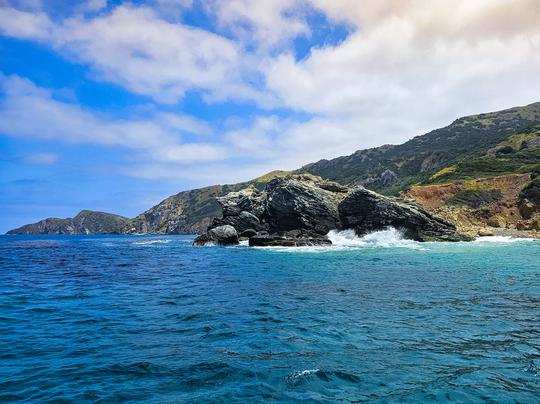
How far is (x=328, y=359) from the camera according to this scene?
993cm

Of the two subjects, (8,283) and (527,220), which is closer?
(8,283)

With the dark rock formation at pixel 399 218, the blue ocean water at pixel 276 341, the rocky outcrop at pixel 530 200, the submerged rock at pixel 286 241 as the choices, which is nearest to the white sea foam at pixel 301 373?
the blue ocean water at pixel 276 341

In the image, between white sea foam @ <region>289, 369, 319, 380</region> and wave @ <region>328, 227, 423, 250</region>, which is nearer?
white sea foam @ <region>289, 369, 319, 380</region>

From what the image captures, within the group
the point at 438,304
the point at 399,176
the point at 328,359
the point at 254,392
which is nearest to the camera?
the point at 254,392

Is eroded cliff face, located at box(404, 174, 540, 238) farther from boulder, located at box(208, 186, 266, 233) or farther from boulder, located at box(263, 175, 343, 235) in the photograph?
boulder, located at box(208, 186, 266, 233)

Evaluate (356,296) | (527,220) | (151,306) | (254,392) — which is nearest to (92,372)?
(254,392)

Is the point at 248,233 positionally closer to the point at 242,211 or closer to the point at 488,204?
the point at 242,211

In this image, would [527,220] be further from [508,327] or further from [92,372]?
[92,372]

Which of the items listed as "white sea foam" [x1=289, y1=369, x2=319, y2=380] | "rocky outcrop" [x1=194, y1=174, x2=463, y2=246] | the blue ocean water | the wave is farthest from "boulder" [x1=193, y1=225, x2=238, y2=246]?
"white sea foam" [x1=289, y1=369, x2=319, y2=380]

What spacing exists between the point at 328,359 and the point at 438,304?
8499 mm

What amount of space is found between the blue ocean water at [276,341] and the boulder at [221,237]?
153 ft

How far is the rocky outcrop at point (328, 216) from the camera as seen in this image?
205ft

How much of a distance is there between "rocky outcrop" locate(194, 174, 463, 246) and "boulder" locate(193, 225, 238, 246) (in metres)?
0.25

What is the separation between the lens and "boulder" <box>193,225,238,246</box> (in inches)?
2741
